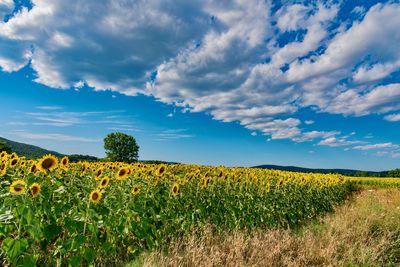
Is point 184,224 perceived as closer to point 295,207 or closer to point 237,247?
point 237,247

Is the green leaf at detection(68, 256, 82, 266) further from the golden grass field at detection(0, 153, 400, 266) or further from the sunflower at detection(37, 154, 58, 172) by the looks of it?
the sunflower at detection(37, 154, 58, 172)

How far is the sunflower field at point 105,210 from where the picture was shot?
8.33 feet

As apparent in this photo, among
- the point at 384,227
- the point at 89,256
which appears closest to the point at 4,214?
the point at 89,256

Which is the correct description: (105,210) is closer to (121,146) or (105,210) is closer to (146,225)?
(146,225)

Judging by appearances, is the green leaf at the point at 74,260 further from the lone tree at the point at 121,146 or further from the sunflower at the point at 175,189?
the lone tree at the point at 121,146

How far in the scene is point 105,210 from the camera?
3072 millimetres

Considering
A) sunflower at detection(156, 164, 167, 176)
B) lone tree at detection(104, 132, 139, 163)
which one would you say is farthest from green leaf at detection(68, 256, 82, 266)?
lone tree at detection(104, 132, 139, 163)

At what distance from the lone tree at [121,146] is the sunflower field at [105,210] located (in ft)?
114

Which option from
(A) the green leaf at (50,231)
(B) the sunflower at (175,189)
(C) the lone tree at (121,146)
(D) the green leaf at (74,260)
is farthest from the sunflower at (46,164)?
(C) the lone tree at (121,146)

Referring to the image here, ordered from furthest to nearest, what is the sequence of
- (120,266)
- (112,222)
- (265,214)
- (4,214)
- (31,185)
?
(265,214)
(120,266)
(112,222)
(31,185)
(4,214)

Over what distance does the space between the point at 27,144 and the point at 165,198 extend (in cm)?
9512

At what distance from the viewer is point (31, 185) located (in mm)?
2650

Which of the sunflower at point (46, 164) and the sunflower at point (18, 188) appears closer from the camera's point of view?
the sunflower at point (18, 188)

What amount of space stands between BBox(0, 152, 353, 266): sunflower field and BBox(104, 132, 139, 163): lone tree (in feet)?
114
